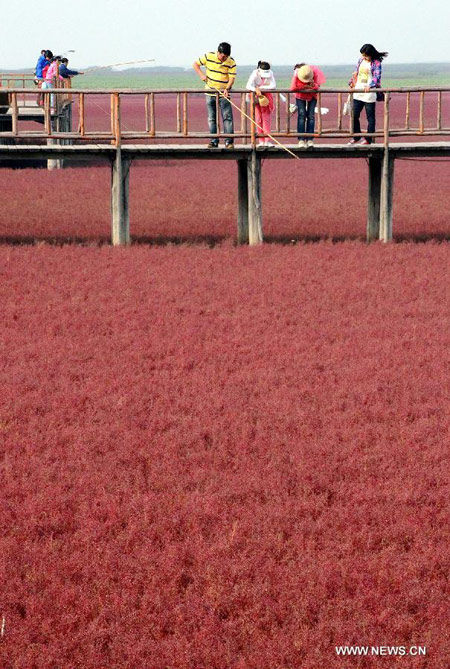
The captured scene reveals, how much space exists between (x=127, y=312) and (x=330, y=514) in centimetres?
806

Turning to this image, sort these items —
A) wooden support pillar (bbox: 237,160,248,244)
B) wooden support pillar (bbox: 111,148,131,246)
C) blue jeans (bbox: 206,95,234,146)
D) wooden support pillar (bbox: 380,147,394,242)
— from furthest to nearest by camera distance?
wooden support pillar (bbox: 237,160,248,244) < wooden support pillar (bbox: 380,147,394,242) < wooden support pillar (bbox: 111,148,131,246) < blue jeans (bbox: 206,95,234,146)

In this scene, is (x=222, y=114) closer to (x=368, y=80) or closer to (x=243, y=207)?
(x=243, y=207)

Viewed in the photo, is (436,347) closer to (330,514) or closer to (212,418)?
(212,418)

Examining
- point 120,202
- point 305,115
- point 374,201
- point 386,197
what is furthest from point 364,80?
point 120,202

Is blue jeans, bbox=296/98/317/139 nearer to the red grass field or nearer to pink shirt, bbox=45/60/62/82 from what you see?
the red grass field

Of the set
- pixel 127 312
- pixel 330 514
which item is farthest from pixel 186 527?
pixel 127 312

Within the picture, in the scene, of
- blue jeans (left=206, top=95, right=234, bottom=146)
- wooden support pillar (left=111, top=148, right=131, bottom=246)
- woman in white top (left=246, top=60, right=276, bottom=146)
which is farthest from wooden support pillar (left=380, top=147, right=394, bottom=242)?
wooden support pillar (left=111, top=148, right=131, bottom=246)

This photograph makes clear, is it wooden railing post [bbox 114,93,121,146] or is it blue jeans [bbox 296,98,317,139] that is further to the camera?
blue jeans [bbox 296,98,317,139]

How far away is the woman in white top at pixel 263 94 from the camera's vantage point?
2238 centimetres

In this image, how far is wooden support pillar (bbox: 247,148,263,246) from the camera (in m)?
22.9

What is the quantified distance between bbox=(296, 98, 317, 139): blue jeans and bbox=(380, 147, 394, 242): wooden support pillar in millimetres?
1700

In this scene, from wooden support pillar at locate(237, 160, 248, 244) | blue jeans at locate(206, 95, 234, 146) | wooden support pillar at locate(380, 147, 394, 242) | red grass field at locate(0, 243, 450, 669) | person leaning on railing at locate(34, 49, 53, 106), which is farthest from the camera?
person leaning on railing at locate(34, 49, 53, 106)

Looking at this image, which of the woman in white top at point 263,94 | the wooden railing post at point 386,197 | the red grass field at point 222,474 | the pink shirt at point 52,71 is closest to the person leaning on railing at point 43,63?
the pink shirt at point 52,71

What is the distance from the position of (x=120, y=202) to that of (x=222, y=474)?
41.7ft
